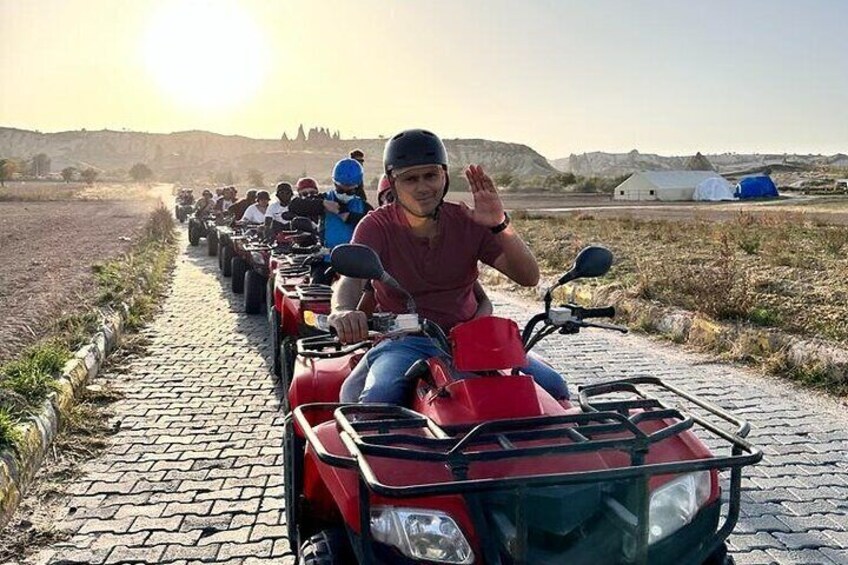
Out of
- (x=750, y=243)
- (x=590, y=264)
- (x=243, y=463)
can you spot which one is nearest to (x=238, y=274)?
(x=243, y=463)

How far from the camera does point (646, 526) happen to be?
246 centimetres

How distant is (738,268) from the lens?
11.8m

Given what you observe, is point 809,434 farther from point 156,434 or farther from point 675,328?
point 156,434

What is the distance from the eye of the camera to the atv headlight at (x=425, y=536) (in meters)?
2.50

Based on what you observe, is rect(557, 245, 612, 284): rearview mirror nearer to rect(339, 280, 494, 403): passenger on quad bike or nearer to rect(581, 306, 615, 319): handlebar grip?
rect(581, 306, 615, 319): handlebar grip

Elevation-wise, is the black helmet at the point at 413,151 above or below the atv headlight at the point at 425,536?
above

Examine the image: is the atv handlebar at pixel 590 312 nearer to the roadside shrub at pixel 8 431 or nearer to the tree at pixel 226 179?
the roadside shrub at pixel 8 431

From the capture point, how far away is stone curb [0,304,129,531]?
4.57 meters

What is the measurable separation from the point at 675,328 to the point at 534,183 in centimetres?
7090

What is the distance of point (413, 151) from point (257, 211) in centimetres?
1254

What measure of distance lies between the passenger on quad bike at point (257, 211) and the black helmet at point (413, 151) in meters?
11.8

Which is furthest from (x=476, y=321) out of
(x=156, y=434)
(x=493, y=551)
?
(x=156, y=434)

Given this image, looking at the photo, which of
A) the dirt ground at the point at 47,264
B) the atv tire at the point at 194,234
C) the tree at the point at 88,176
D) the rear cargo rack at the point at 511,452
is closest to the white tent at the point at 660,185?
the dirt ground at the point at 47,264

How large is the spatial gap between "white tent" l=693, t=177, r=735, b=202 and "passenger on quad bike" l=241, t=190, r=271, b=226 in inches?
2159
